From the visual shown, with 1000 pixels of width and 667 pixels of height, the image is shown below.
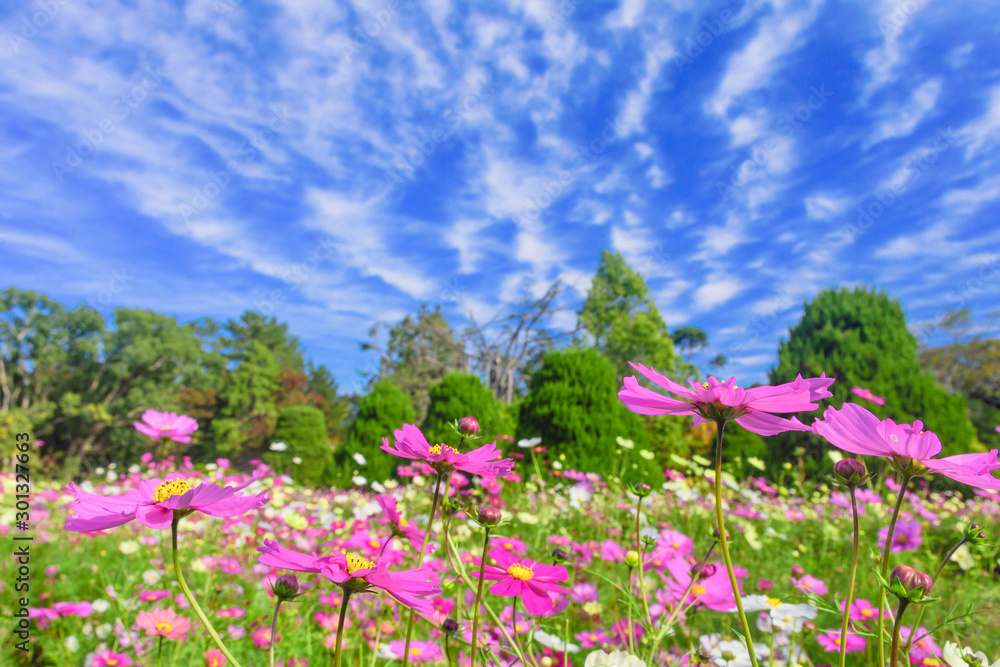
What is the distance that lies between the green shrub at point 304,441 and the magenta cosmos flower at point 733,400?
10.1 metres

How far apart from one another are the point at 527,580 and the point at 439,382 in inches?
278

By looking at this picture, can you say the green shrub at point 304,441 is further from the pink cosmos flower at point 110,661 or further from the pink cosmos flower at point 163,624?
the pink cosmos flower at point 163,624

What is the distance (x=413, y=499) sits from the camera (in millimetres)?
3355

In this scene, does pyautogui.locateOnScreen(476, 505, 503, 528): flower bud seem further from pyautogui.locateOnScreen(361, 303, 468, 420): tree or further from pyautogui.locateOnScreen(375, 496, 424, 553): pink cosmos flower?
pyautogui.locateOnScreen(361, 303, 468, 420): tree

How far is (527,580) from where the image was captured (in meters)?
0.84

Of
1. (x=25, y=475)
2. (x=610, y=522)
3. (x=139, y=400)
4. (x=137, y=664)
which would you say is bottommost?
(x=137, y=664)

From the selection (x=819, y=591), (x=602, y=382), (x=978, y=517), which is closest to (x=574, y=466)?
(x=602, y=382)

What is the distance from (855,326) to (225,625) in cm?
1057

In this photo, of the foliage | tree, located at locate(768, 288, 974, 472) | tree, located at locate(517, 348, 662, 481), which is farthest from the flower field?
the foliage

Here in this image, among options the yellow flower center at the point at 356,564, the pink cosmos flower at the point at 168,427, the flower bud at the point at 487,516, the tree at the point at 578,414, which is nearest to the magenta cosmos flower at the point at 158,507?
the yellow flower center at the point at 356,564

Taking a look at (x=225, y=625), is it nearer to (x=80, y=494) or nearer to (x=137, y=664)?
(x=137, y=664)

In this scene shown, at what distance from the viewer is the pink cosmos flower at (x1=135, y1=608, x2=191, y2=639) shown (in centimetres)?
107

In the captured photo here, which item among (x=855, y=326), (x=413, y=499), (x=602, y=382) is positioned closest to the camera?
(x=413, y=499)

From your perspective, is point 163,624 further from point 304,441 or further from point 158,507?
point 304,441
